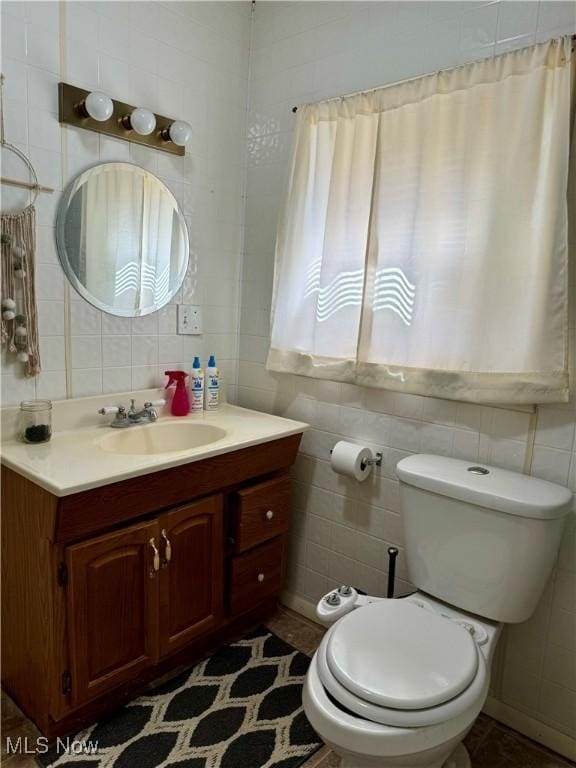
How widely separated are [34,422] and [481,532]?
133 cm

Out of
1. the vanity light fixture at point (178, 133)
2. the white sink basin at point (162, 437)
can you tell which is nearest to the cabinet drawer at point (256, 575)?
the white sink basin at point (162, 437)

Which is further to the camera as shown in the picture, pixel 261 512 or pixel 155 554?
pixel 261 512

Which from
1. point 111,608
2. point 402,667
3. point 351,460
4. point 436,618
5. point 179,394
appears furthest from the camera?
point 179,394

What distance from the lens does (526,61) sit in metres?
1.36

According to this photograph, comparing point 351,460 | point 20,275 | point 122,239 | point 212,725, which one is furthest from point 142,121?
point 212,725

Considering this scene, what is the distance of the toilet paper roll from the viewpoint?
176 cm

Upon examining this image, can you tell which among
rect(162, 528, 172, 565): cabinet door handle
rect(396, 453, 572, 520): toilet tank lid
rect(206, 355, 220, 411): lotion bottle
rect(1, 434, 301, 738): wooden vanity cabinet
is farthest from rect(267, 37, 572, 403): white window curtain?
rect(162, 528, 172, 565): cabinet door handle

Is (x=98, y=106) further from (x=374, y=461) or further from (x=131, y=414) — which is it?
(x=374, y=461)

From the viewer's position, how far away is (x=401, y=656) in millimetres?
1173

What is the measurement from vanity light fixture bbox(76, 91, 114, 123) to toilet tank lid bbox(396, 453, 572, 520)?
1.42 metres

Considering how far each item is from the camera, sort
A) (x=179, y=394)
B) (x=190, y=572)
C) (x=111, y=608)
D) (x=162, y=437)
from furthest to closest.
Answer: (x=179, y=394), (x=162, y=437), (x=190, y=572), (x=111, y=608)

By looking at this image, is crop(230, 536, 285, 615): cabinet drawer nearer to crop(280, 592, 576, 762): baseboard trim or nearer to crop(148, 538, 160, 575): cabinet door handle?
crop(148, 538, 160, 575): cabinet door handle

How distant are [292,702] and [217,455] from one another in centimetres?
83

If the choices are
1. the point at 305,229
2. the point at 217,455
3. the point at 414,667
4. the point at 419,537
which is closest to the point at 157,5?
the point at 305,229
